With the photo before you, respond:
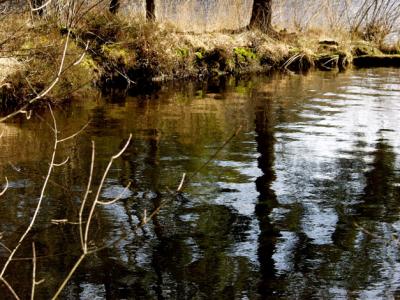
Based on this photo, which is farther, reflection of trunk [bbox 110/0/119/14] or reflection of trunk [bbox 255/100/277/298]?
reflection of trunk [bbox 110/0/119/14]

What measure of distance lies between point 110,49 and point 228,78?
4031 mm

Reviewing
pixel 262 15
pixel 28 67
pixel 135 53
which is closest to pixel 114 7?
pixel 135 53

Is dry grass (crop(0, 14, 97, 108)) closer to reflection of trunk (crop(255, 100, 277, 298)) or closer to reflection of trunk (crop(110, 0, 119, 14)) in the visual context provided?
reflection of trunk (crop(255, 100, 277, 298))

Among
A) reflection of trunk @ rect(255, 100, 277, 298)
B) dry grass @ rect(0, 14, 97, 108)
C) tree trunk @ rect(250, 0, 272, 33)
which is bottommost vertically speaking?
reflection of trunk @ rect(255, 100, 277, 298)

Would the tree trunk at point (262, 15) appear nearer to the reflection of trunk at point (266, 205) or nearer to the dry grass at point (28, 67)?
the dry grass at point (28, 67)

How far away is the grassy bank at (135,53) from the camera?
13.9m

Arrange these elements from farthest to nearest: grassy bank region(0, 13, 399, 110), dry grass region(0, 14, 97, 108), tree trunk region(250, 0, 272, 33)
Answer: tree trunk region(250, 0, 272, 33) → grassy bank region(0, 13, 399, 110) → dry grass region(0, 14, 97, 108)

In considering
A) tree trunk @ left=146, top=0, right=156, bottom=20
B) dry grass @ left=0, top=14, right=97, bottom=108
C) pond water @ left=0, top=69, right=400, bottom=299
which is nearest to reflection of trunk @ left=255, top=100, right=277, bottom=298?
pond water @ left=0, top=69, right=400, bottom=299

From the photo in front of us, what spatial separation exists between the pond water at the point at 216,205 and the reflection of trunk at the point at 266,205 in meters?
0.01

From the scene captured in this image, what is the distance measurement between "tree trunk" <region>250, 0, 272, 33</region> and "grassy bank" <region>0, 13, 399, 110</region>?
1.47 ft

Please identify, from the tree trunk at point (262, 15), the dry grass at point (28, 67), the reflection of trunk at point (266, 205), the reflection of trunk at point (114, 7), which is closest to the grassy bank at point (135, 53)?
the dry grass at point (28, 67)

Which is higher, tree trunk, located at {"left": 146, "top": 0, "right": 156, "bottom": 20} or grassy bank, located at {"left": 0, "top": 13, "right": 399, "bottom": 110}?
tree trunk, located at {"left": 146, "top": 0, "right": 156, "bottom": 20}

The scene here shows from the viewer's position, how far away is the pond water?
5.39 meters

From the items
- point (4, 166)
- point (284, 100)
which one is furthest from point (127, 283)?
point (284, 100)
